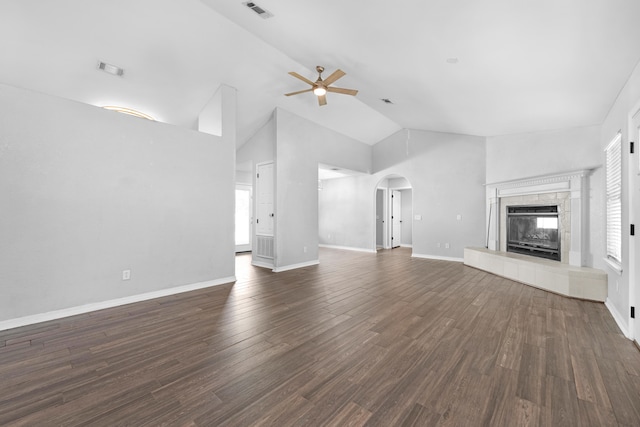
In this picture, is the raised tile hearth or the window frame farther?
the raised tile hearth

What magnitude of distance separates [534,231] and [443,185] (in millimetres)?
2371

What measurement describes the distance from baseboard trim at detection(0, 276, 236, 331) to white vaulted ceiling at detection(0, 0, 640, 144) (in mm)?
3025

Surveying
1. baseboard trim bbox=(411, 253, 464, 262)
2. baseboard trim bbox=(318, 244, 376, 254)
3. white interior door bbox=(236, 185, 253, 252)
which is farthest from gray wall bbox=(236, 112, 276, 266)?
baseboard trim bbox=(411, 253, 464, 262)

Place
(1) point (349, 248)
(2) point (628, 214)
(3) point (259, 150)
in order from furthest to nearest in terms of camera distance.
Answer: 1. (1) point (349, 248)
2. (3) point (259, 150)
3. (2) point (628, 214)

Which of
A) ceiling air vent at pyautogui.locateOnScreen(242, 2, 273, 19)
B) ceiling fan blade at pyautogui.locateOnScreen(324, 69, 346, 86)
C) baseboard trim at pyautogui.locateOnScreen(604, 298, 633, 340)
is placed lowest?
baseboard trim at pyautogui.locateOnScreen(604, 298, 633, 340)

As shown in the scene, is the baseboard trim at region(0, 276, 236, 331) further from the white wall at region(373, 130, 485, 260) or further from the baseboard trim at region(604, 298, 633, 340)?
the white wall at region(373, 130, 485, 260)

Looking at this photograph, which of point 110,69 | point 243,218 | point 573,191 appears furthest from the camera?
point 243,218

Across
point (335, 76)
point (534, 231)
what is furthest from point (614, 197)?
point (335, 76)

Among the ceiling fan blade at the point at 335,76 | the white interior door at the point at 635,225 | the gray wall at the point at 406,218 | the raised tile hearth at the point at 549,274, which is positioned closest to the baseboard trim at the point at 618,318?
the white interior door at the point at 635,225

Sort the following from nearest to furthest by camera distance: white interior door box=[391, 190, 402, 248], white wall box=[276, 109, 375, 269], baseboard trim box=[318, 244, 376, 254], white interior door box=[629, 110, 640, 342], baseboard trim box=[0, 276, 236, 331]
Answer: white interior door box=[629, 110, 640, 342], baseboard trim box=[0, 276, 236, 331], white wall box=[276, 109, 375, 269], baseboard trim box=[318, 244, 376, 254], white interior door box=[391, 190, 402, 248]

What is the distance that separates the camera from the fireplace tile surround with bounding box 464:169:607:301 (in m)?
4.00

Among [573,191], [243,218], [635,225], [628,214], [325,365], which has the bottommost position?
[325,365]

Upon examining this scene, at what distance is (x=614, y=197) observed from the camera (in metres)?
3.41

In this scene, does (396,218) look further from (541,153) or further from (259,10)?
(259,10)
